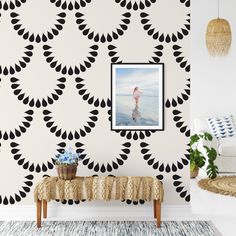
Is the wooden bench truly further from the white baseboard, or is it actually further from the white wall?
the white wall

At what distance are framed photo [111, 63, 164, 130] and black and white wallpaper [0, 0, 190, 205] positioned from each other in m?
0.06

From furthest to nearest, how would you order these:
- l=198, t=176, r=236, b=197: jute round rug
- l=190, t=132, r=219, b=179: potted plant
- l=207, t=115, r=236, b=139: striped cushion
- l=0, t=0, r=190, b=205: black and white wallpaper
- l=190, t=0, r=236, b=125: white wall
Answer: l=190, t=0, r=236, b=125: white wall
l=207, t=115, r=236, b=139: striped cushion
l=190, t=132, r=219, b=179: potted plant
l=198, t=176, r=236, b=197: jute round rug
l=0, t=0, r=190, b=205: black and white wallpaper

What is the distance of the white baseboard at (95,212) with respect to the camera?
14.8ft

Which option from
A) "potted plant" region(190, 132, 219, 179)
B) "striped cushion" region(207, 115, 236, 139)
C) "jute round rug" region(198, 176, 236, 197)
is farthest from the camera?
"striped cushion" region(207, 115, 236, 139)

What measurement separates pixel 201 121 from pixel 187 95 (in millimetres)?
2663

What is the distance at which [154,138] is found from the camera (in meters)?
4.57

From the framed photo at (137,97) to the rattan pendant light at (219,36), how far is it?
7.73 feet

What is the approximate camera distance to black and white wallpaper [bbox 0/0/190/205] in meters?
4.52

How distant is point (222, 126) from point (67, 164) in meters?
3.45

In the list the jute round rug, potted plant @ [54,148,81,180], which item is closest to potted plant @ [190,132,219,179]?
the jute round rug

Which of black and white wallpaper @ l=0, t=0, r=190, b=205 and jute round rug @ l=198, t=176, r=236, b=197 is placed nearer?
black and white wallpaper @ l=0, t=0, r=190, b=205

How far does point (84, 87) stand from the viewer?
14.9 feet

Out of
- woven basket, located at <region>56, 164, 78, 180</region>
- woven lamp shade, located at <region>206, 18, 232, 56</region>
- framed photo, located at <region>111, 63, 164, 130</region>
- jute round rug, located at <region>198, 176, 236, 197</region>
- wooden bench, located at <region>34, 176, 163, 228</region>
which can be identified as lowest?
jute round rug, located at <region>198, 176, 236, 197</region>

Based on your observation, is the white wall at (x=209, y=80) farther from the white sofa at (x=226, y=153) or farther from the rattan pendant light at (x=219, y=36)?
the white sofa at (x=226, y=153)
